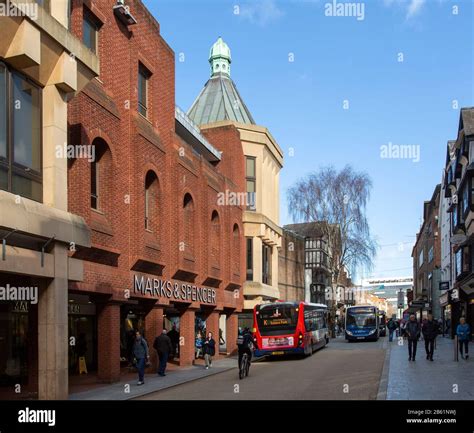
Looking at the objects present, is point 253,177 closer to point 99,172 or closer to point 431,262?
point 99,172

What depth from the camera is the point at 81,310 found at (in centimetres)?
2281

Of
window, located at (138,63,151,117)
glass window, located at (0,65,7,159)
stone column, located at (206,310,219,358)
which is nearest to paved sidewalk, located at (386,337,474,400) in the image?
glass window, located at (0,65,7,159)

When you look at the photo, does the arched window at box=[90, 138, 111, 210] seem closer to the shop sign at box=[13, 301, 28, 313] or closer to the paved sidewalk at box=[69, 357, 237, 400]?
the shop sign at box=[13, 301, 28, 313]

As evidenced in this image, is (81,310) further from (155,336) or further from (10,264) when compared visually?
(10,264)

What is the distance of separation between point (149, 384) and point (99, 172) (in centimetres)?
647

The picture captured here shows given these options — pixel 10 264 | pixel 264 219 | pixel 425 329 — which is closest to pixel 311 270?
pixel 264 219

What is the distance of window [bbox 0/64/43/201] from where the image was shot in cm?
1291

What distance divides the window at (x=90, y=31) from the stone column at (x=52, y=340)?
7.01 meters

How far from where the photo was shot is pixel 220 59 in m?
50.0

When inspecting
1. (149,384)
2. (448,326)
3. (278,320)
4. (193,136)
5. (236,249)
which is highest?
(193,136)

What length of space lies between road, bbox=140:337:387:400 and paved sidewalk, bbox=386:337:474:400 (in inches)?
24.0

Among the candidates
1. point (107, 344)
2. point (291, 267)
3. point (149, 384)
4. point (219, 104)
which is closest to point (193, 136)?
point (219, 104)

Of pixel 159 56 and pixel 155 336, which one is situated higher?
pixel 159 56
